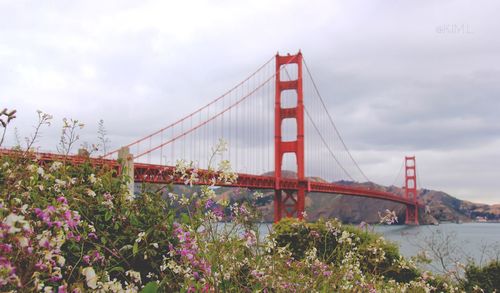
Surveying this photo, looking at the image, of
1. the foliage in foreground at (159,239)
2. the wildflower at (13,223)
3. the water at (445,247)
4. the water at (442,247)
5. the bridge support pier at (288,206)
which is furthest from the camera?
the bridge support pier at (288,206)

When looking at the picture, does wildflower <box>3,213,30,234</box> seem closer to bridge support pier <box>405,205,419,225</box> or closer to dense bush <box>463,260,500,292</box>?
dense bush <box>463,260,500,292</box>

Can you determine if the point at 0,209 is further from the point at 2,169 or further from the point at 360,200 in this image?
the point at 360,200

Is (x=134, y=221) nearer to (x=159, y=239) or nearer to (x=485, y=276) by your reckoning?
(x=159, y=239)

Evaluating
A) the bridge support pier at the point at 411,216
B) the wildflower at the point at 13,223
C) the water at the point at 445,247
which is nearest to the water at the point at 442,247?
the water at the point at 445,247

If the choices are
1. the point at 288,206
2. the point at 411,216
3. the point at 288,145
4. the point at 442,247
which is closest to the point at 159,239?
the point at 442,247

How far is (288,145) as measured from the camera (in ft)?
156

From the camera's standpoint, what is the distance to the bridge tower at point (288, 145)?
42.3 metres

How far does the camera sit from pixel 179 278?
4.76 meters

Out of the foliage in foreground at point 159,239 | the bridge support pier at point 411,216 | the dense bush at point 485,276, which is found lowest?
the bridge support pier at point 411,216

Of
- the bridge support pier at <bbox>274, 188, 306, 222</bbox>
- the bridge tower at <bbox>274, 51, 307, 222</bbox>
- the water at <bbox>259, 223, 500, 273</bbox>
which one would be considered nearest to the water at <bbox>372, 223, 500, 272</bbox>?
the water at <bbox>259, 223, 500, 273</bbox>

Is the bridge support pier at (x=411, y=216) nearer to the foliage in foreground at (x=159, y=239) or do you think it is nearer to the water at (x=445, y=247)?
the water at (x=445, y=247)

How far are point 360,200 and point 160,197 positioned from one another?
119312 millimetres

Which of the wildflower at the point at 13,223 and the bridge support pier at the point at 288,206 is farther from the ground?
the wildflower at the point at 13,223

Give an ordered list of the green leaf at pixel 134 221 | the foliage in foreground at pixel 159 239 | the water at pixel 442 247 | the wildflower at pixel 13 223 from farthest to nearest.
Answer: the water at pixel 442 247, the green leaf at pixel 134 221, the foliage in foreground at pixel 159 239, the wildflower at pixel 13 223
